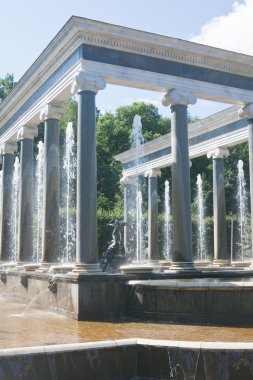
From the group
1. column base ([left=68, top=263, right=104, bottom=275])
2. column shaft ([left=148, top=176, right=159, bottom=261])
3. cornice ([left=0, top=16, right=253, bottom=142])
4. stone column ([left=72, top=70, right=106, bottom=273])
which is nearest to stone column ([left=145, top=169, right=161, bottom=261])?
column shaft ([left=148, top=176, right=159, bottom=261])

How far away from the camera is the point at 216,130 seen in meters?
37.6

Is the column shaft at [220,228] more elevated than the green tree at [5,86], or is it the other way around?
the green tree at [5,86]

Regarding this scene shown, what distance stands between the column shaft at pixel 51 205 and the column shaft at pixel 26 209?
4.51m

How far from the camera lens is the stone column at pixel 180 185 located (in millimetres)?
25016

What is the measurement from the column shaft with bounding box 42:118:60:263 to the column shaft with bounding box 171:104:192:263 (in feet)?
19.9

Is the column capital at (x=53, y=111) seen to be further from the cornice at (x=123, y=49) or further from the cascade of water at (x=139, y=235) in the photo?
the cascade of water at (x=139, y=235)

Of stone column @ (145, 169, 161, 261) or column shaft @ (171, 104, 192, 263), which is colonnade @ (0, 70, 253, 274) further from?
stone column @ (145, 169, 161, 261)

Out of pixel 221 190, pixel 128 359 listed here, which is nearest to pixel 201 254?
pixel 221 190

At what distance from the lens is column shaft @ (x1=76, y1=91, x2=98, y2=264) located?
2123cm

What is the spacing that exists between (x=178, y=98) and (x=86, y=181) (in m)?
7.50

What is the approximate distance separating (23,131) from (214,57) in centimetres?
1228

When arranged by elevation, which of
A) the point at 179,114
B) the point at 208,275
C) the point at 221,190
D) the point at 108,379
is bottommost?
the point at 108,379

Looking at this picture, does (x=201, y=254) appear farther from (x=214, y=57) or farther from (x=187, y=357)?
(x=187, y=357)

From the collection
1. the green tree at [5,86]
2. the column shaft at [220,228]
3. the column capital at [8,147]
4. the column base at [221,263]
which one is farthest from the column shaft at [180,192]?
the green tree at [5,86]
